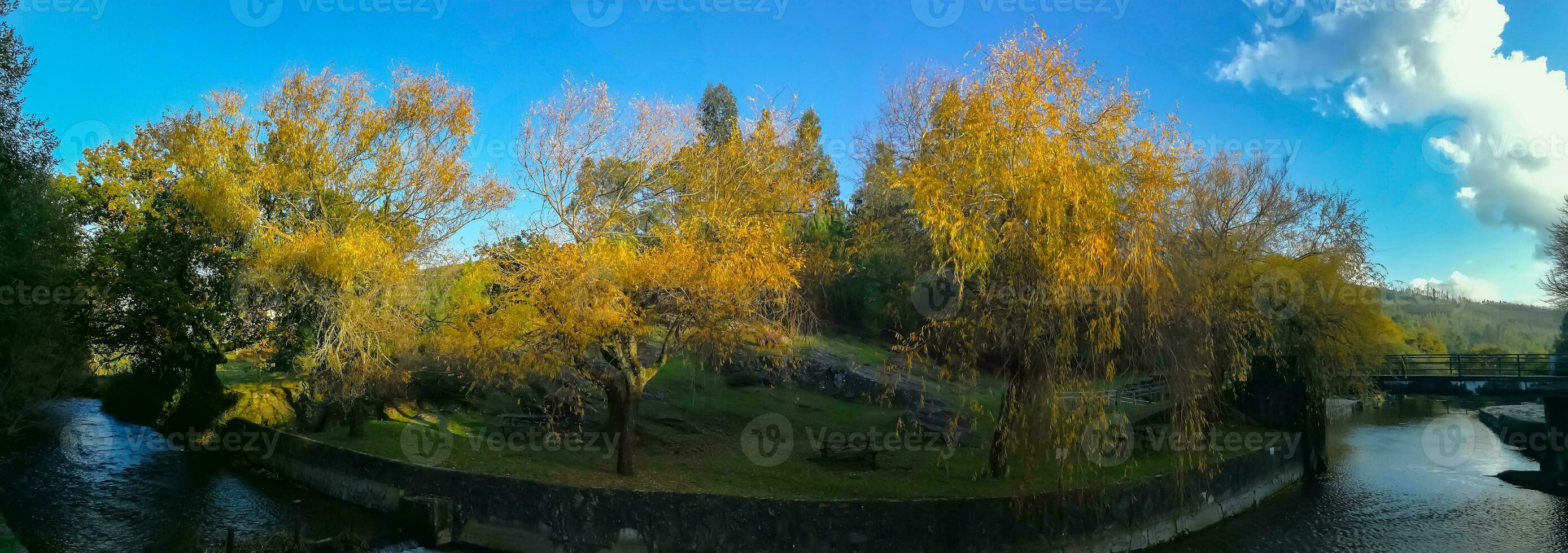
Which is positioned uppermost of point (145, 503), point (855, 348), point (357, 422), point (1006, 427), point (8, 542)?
point (855, 348)

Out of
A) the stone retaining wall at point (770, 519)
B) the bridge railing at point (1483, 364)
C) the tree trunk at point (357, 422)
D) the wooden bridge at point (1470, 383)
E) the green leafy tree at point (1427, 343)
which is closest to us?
the stone retaining wall at point (770, 519)

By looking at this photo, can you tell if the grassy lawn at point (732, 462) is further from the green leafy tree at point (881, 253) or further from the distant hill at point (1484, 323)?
the distant hill at point (1484, 323)

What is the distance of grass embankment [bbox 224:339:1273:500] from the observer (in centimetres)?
1780

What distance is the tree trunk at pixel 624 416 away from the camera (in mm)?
18578

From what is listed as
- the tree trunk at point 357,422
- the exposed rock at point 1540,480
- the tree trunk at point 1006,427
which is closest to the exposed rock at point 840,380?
the tree trunk at point 1006,427

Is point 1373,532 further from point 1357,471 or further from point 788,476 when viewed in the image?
point 788,476

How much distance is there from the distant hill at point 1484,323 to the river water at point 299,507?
71.4m

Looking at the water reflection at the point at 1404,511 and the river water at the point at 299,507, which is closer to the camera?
the river water at the point at 299,507

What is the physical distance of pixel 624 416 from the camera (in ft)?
61.7

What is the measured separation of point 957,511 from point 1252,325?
39.3 feet

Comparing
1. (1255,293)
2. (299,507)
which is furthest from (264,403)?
(1255,293)

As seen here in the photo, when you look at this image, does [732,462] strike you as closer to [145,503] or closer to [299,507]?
[299,507]

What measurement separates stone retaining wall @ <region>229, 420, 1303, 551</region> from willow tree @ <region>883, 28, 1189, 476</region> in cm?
171

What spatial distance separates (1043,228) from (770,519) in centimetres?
782
